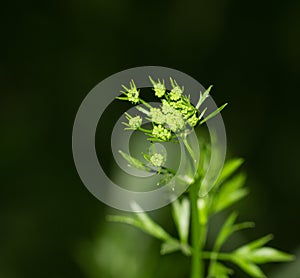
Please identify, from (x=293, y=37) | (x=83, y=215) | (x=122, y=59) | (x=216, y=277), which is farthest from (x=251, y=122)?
(x=216, y=277)

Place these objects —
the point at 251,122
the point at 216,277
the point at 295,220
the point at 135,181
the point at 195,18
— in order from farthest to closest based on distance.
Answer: the point at 195,18 → the point at 251,122 → the point at 295,220 → the point at 135,181 → the point at 216,277

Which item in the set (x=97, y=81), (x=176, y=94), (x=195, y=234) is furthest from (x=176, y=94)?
(x=97, y=81)

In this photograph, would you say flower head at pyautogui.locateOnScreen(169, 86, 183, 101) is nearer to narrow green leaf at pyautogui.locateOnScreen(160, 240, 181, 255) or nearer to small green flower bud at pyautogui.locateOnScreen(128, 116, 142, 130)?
small green flower bud at pyautogui.locateOnScreen(128, 116, 142, 130)

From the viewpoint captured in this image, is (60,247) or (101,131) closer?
(60,247)

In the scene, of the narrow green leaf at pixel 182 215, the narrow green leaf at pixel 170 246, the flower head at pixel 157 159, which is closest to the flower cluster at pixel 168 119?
the flower head at pixel 157 159

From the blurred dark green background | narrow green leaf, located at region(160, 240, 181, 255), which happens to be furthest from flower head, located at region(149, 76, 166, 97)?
the blurred dark green background

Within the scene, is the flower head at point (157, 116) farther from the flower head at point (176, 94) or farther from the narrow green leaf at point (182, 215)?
the narrow green leaf at point (182, 215)

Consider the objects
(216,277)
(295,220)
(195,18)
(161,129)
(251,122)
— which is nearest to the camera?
(161,129)

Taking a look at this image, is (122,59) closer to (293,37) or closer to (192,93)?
(293,37)

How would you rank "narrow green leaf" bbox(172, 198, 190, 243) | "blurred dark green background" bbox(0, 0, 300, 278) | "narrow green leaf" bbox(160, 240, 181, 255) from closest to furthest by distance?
1. "narrow green leaf" bbox(160, 240, 181, 255)
2. "narrow green leaf" bbox(172, 198, 190, 243)
3. "blurred dark green background" bbox(0, 0, 300, 278)
